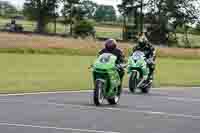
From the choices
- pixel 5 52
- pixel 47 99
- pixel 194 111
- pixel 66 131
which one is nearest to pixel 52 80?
pixel 47 99

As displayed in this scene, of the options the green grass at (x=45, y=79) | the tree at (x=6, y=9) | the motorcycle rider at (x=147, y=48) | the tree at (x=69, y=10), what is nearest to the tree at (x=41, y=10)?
the tree at (x=69, y=10)

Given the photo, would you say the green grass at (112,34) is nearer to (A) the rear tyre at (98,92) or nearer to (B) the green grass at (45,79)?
(B) the green grass at (45,79)

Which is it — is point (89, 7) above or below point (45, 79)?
above

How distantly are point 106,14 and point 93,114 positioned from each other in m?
96.0

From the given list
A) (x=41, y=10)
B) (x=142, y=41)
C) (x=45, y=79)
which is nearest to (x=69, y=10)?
(x=41, y=10)

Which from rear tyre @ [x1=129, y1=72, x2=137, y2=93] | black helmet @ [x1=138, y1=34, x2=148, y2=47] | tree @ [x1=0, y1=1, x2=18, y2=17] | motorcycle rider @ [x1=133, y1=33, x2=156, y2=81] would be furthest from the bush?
rear tyre @ [x1=129, y1=72, x2=137, y2=93]

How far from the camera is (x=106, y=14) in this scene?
11094cm

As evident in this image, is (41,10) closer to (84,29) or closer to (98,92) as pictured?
(84,29)

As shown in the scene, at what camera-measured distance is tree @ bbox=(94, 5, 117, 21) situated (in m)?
109

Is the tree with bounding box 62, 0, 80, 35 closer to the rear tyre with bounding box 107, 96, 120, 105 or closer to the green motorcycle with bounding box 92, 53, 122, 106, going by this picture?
the rear tyre with bounding box 107, 96, 120, 105

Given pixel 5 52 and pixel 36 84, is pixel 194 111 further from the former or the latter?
pixel 5 52

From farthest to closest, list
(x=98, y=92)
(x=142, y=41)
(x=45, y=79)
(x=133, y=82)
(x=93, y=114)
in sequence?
(x=45, y=79) < (x=142, y=41) < (x=133, y=82) < (x=98, y=92) < (x=93, y=114)

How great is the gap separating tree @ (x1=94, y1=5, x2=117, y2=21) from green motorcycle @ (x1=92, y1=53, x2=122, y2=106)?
295 feet

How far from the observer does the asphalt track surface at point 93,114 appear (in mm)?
13031
